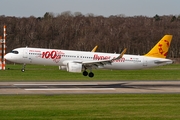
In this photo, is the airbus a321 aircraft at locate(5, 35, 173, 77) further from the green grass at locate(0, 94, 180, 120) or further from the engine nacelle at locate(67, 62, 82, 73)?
the green grass at locate(0, 94, 180, 120)

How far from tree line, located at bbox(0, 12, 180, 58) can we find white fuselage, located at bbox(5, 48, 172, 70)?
7976cm

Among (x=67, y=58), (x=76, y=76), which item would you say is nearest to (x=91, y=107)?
(x=67, y=58)

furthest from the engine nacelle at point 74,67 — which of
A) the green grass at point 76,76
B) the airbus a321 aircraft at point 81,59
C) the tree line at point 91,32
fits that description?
the tree line at point 91,32

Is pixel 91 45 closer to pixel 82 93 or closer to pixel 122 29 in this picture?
pixel 122 29

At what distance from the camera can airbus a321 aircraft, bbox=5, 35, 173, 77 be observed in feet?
174

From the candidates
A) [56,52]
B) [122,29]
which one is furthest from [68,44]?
[56,52]

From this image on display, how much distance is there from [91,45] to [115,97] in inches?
4317

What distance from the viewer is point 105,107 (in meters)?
31.0

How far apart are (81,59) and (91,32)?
114191 mm

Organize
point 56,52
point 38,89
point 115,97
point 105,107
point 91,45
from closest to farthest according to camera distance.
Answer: point 105,107 < point 115,97 < point 38,89 < point 56,52 < point 91,45

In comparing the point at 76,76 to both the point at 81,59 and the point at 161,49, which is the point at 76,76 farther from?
the point at 161,49

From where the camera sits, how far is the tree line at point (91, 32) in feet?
486

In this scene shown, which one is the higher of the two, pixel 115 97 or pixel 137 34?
pixel 137 34

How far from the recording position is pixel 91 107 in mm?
30938
